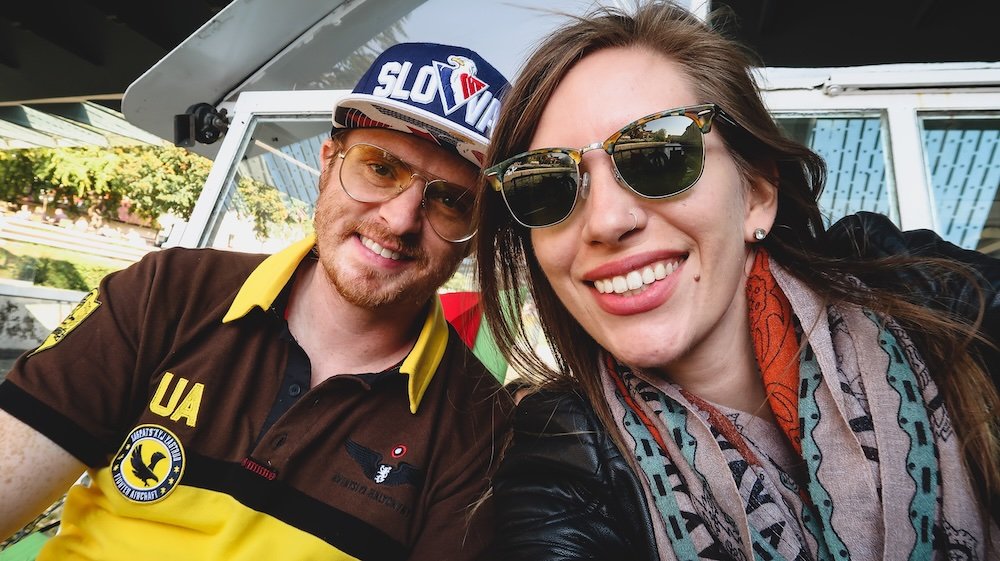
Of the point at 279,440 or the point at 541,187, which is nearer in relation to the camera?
the point at 541,187

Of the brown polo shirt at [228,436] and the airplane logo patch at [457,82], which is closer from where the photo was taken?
the brown polo shirt at [228,436]

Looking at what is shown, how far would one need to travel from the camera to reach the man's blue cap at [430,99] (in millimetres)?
1367

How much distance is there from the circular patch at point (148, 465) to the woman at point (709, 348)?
78 centimetres

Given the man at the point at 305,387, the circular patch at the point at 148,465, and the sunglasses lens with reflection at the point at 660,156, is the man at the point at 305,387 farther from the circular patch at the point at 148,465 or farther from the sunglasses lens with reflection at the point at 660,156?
the sunglasses lens with reflection at the point at 660,156

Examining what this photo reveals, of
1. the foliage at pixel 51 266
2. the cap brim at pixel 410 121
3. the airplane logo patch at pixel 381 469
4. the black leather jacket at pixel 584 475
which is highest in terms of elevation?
the cap brim at pixel 410 121

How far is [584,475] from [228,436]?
0.87m

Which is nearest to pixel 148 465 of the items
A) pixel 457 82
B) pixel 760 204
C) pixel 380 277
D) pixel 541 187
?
pixel 380 277

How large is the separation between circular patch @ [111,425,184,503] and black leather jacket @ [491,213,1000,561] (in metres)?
0.77

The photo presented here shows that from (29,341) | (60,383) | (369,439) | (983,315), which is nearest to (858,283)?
(983,315)

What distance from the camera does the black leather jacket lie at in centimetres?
98

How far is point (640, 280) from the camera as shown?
0.98 meters

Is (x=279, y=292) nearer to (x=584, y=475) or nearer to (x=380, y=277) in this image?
(x=380, y=277)

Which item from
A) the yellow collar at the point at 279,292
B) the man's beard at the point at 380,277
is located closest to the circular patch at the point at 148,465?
the yellow collar at the point at 279,292

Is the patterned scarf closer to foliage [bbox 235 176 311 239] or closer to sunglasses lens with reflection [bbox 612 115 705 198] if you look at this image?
sunglasses lens with reflection [bbox 612 115 705 198]
